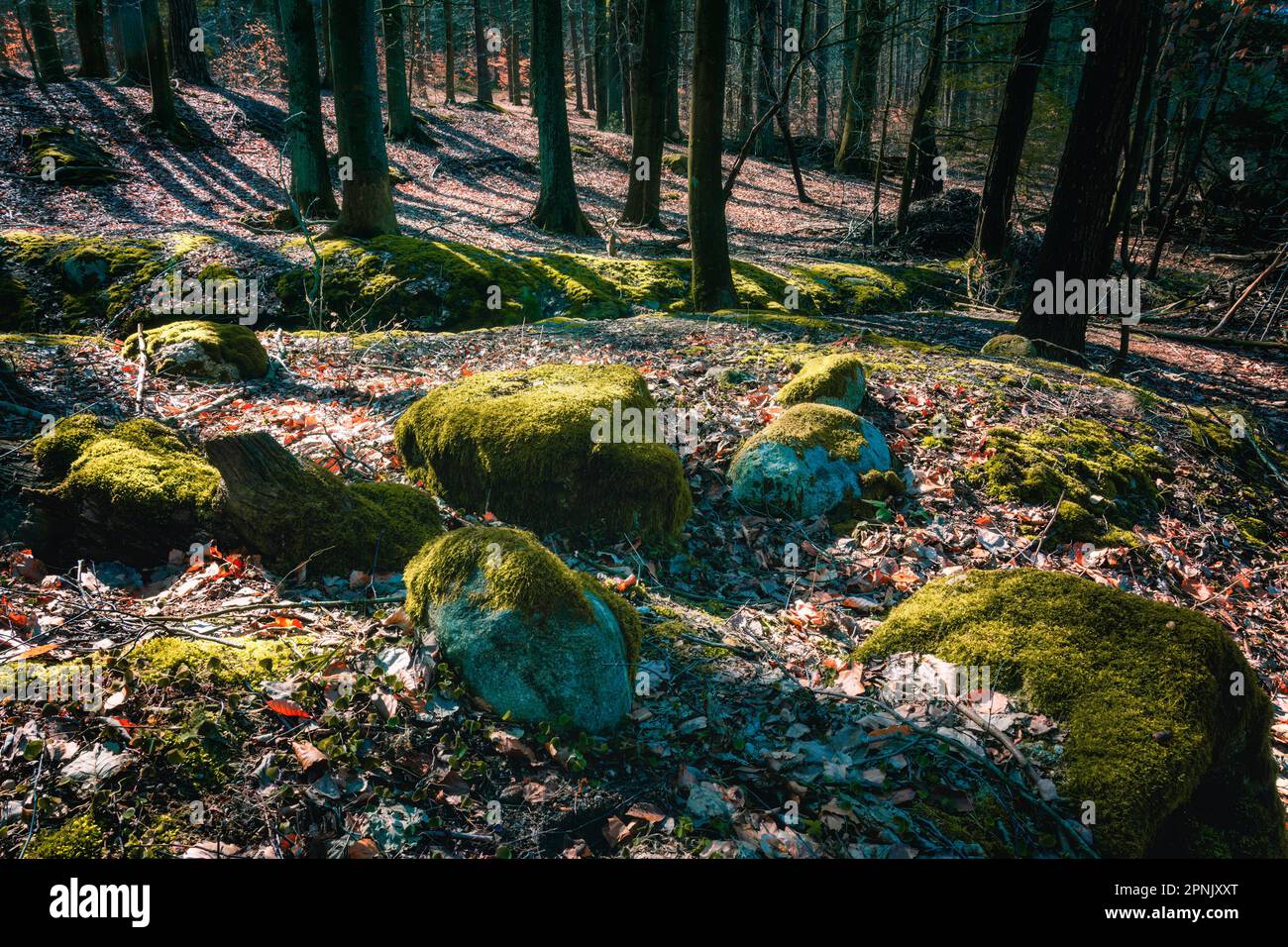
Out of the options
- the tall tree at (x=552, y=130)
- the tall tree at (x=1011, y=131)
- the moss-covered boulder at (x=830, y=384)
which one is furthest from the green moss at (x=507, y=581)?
the tall tree at (x=1011, y=131)

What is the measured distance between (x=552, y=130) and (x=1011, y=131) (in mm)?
8416

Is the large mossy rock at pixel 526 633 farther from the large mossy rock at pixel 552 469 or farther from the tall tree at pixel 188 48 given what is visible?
the tall tree at pixel 188 48

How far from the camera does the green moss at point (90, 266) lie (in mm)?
9547

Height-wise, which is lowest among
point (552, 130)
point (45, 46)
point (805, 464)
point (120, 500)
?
point (805, 464)

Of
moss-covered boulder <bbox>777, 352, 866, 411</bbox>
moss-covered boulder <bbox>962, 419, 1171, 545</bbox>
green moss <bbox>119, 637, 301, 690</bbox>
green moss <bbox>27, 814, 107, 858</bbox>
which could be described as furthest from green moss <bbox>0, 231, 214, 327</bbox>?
moss-covered boulder <bbox>962, 419, 1171, 545</bbox>

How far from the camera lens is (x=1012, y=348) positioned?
337 inches

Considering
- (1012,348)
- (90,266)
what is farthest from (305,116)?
(1012,348)

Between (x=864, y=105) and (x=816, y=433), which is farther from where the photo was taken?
(x=864, y=105)

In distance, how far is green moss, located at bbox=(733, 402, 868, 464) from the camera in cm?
572

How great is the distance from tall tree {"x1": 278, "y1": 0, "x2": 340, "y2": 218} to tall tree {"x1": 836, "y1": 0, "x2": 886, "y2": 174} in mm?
12403

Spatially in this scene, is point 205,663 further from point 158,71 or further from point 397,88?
point 397,88

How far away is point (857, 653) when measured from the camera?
148 inches
